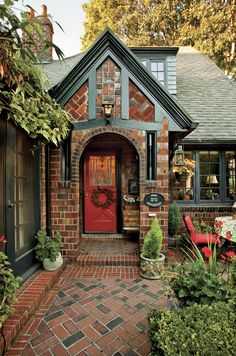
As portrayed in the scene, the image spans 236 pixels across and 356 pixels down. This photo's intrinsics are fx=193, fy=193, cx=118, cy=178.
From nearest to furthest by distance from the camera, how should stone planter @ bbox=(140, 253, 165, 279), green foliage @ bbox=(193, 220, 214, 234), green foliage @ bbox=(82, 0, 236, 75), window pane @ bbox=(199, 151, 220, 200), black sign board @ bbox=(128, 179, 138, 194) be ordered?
stone planter @ bbox=(140, 253, 165, 279), green foliage @ bbox=(193, 220, 214, 234), black sign board @ bbox=(128, 179, 138, 194), window pane @ bbox=(199, 151, 220, 200), green foliage @ bbox=(82, 0, 236, 75)

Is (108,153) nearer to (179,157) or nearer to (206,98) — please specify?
(179,157)

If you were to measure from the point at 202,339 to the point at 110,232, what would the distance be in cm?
440

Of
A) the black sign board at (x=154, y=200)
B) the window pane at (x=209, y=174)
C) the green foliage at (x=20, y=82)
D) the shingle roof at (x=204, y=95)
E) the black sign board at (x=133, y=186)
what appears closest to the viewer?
the green foliage at (x=20, y=82)

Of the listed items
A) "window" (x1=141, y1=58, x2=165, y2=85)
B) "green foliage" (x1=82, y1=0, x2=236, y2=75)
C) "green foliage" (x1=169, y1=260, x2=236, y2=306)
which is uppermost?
"green foliage" (x1=82, y1=0, x2=236, y2=75)

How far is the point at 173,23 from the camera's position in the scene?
1090 centimetres

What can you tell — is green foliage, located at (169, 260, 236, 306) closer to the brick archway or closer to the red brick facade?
the red brick facade

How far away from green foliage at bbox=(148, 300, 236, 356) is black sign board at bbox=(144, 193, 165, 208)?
2.43 meters

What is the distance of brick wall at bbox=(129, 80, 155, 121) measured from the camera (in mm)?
3979

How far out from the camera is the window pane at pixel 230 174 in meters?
5.85

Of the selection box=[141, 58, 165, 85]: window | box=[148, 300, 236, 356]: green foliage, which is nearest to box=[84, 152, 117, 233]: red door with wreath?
box=[141, 58, 165, 85]: window

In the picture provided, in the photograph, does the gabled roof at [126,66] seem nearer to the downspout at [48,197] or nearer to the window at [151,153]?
the window at [151,153]

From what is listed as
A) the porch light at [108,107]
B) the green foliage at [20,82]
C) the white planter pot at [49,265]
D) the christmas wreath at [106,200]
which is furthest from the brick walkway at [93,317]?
the porch light at [108,107]

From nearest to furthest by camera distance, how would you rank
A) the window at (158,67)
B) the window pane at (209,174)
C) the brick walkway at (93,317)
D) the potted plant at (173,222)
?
the brick walkway at (93,317)
the potted plant at (173,222)
the window pane at (209,174)
the window at (158,67)

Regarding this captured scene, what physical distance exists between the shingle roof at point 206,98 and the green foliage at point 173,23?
2001 mm
